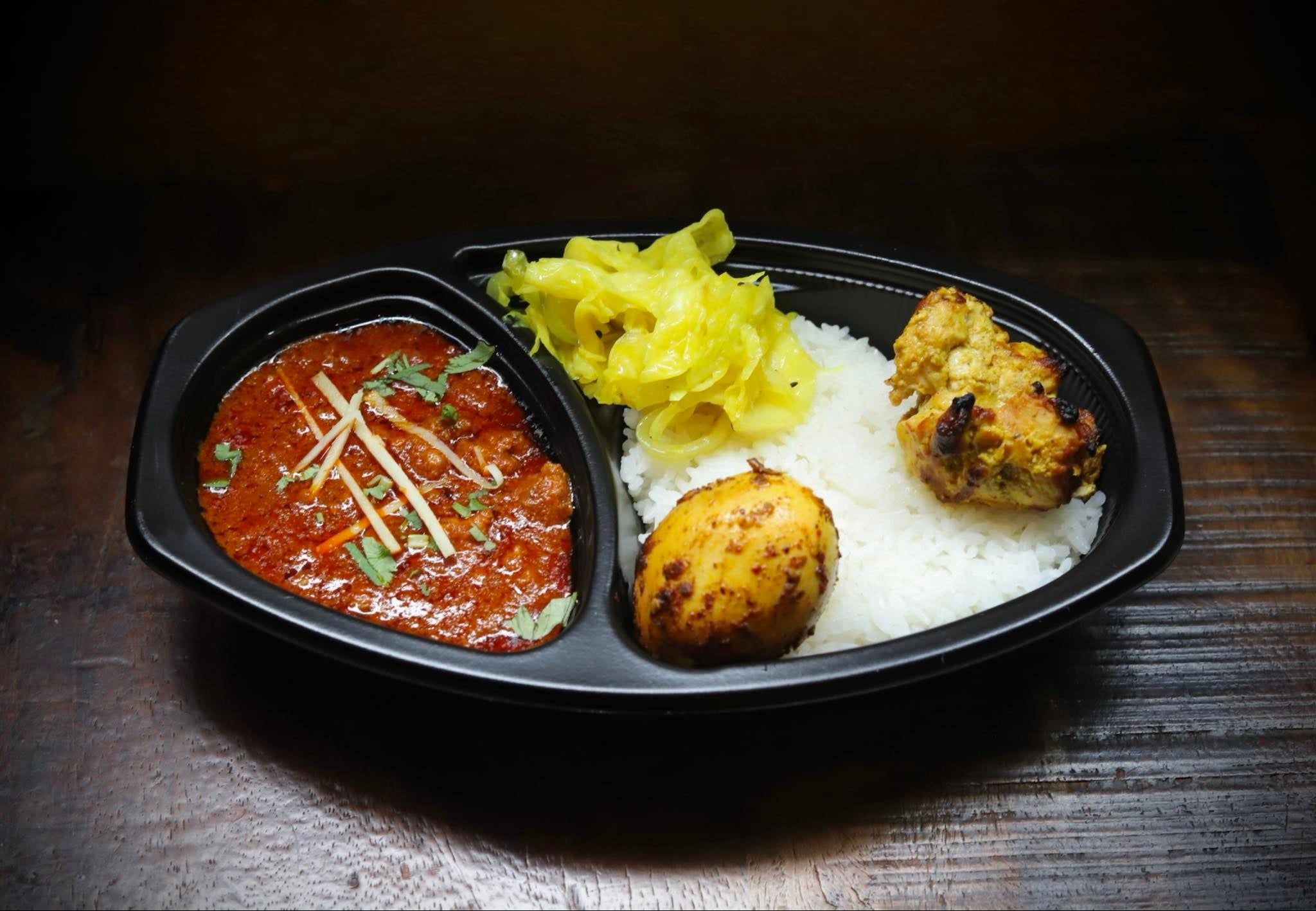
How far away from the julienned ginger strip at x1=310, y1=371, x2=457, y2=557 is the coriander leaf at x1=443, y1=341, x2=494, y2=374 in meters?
0.28

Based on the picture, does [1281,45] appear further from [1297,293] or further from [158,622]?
[158,622]

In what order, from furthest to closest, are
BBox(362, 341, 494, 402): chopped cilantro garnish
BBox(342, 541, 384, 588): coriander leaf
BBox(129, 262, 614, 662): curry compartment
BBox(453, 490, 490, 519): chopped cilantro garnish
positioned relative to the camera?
BBox(362, 341, 494, 402): chopped cilantro garnish → BBox(453, 490, 490, 519): chopped cilantro garnish → BBox(342, 541, 384, 588): coriander leaf → BBox(129, 262, 614, 662): curry compartment

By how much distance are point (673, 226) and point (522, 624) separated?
4.09 ft

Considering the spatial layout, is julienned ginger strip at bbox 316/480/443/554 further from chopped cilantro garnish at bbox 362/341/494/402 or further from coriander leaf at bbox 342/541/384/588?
chopped cilantro garnish at bbox 362/341/494/402

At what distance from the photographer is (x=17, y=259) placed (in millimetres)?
3600

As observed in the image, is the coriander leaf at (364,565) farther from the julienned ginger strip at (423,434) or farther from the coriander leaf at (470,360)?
the coriander leaf at (470,360)

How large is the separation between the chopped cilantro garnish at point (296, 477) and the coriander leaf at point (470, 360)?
1.48 feet

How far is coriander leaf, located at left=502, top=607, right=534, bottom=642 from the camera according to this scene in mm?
2641

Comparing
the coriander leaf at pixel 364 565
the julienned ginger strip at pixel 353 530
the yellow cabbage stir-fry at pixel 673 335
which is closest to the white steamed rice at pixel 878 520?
the yellow cabbage stir-fry at pixel 673 335

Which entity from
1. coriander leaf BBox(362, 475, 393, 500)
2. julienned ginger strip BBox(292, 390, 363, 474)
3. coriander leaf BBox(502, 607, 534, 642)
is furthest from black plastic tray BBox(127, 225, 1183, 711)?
coriander leaf BBox(362, 475, 393, 500)

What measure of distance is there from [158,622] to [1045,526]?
228 centimetres

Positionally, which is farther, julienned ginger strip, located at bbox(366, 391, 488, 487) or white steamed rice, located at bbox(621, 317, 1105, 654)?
julienned ginger strip, located at bbox(366, 391, 488, 487)

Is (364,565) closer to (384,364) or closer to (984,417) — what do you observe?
(384,364)

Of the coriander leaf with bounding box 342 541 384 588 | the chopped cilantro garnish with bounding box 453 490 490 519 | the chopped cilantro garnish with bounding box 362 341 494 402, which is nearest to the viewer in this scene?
the coriander leaf with bounding box 342 541 384 588
